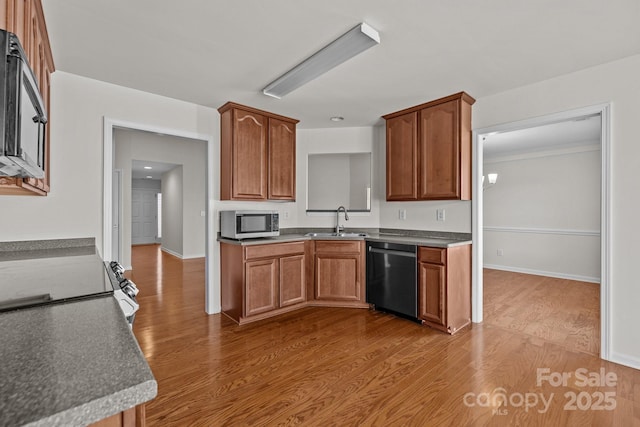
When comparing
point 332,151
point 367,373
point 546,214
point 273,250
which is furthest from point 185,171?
point 546,214

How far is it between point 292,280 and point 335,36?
245 centimetres

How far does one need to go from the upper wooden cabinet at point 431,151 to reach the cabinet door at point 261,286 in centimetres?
161

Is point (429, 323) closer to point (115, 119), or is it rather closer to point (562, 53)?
point (562, 53)

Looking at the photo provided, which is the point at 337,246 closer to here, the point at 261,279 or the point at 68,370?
the point at 261,279

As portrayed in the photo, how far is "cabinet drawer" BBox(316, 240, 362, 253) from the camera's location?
12.0 ft

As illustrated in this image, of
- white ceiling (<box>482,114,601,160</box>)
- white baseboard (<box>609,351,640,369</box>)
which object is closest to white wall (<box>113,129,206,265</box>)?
white ceiling (<box>482,114,601,160</box>)

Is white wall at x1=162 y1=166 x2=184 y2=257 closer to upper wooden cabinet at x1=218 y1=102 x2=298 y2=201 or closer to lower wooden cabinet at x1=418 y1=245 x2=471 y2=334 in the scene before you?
upper wooden cabinet at x1=218 y1=102 x2=298 y2=201

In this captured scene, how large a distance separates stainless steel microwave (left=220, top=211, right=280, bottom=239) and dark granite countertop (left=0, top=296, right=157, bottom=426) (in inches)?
91.8

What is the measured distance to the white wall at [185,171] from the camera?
586cm

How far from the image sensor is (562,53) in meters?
2.30

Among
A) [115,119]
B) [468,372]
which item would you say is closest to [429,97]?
[468,372]

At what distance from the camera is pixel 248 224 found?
3334 millimetres

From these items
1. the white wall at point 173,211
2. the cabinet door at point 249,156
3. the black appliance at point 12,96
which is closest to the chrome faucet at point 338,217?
the cabinet door at point 249,156

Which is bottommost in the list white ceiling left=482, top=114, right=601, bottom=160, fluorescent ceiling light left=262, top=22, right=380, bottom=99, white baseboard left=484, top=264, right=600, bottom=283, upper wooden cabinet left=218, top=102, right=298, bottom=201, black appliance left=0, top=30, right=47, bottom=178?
white baseboard left=484, top=264, right=600, bottom=283
